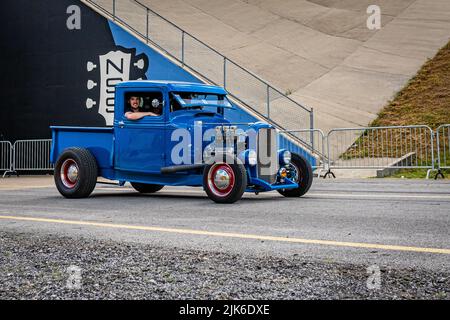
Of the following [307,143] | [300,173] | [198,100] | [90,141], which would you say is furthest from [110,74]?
[300,173]

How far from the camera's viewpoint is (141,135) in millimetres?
10336

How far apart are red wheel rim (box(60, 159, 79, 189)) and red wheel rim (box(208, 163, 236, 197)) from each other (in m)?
2.83

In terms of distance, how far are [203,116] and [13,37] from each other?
15.9 m

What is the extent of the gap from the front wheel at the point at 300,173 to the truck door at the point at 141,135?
2317 millimetres

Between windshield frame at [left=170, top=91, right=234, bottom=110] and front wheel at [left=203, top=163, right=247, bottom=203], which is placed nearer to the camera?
front wheel at [left=203, top=163, right=247, bottom=203]

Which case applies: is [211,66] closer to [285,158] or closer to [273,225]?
[285,158]

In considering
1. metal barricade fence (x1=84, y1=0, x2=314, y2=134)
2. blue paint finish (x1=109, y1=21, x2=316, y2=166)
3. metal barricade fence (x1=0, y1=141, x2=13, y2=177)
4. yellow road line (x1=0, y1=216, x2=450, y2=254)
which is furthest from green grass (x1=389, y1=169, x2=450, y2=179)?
metal barricade fence (x1=0, y1=141, x2=13, y2=177)

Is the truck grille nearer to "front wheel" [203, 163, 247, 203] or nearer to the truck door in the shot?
"front wheel" [203, 163, 247, 203]

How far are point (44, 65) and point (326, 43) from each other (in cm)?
1338

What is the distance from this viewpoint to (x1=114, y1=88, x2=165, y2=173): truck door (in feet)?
33.5

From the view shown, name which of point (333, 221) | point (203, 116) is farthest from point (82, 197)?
point (333, 221)

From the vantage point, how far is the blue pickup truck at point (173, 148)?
31.3ft

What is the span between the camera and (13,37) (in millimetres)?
23359

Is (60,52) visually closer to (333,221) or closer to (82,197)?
(82,197)
